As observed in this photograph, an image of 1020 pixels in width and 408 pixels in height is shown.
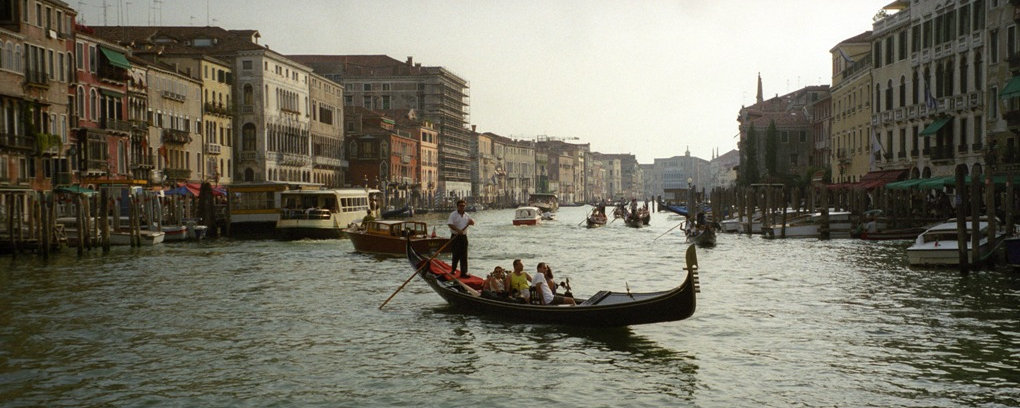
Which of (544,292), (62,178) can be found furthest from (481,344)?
(62,178)

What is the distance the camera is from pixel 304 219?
132ft

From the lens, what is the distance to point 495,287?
1717 centimetres

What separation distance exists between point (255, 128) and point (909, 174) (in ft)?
129

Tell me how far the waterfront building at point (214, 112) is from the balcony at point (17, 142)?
19.7 metres

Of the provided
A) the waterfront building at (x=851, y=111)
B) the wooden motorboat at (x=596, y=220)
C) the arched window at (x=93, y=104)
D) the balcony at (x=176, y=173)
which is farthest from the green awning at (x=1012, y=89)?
the balcony at (x=176, y=173)

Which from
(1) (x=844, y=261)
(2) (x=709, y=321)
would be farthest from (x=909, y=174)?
(2) (x=709, y=321)

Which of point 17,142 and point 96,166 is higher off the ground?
point 17,142

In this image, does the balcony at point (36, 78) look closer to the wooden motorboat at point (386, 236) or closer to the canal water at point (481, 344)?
the wooden motorboat at point (386, 236)

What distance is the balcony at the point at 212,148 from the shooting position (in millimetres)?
59188

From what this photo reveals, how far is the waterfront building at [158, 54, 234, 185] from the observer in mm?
58531

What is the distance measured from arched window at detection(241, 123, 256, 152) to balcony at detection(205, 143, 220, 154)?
4.67m

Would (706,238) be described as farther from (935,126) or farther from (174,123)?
(174,123)

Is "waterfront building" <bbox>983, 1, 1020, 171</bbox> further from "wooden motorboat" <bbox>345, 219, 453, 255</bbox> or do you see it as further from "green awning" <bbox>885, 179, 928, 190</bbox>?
"wooden motorboat" <bbox>345, 219, 453, 255</bbox>

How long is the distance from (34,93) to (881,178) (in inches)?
1370
